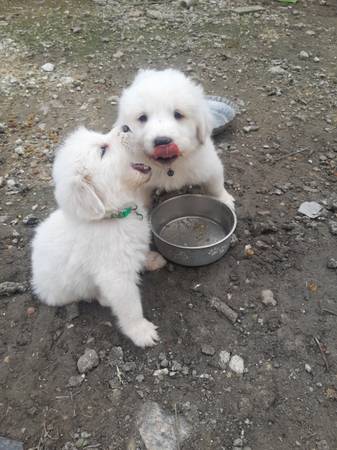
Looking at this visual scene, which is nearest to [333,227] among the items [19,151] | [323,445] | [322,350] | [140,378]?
[322,350]

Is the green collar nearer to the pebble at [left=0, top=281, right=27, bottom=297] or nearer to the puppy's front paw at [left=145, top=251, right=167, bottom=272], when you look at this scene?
the puppy's front paw at [left=145, top=251, right=167, bottom=272]

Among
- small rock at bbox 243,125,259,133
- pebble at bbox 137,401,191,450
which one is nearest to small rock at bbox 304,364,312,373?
pebble at bbox 137,401,191,450

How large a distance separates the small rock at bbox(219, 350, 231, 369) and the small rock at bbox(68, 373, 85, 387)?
0.88 m

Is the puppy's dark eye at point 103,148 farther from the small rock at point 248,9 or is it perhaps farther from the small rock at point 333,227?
the small rock at point 248,9

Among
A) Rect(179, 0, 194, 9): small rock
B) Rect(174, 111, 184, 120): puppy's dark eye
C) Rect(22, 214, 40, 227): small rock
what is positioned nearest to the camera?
Rect(174, 111, 184, 120): puppy's dark eye

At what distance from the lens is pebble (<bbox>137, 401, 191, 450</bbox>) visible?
7.63 ft

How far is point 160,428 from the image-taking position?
2.38 metres

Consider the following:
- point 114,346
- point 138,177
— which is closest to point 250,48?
point 138,177

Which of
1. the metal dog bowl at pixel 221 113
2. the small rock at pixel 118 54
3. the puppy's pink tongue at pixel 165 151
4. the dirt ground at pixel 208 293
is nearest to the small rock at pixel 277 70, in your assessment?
the dirt ground at pixel 208 293

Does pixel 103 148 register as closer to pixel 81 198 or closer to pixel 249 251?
pixel 81 198

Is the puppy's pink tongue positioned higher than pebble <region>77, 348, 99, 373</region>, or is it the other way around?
the puppy's pink tongue

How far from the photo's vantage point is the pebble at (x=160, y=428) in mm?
2326

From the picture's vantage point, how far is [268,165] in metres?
4.11

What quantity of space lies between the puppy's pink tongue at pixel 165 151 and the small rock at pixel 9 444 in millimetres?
1929
